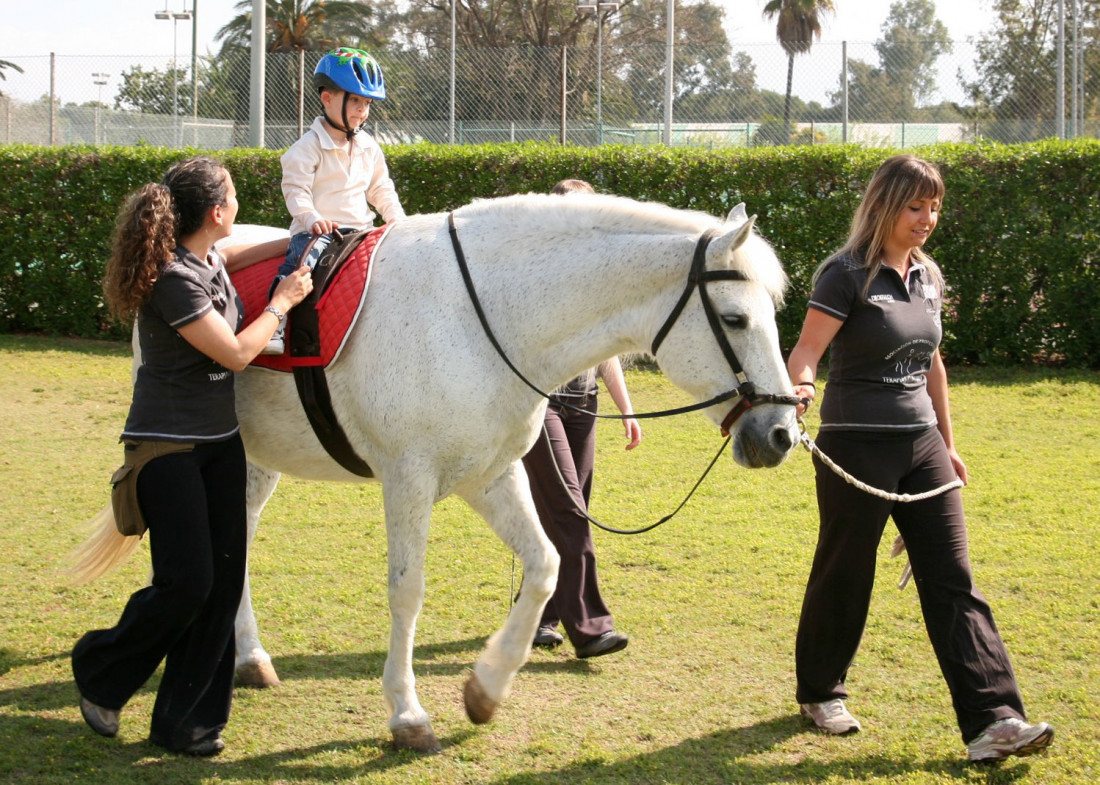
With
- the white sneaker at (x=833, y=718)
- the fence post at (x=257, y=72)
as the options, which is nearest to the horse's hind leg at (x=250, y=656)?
the white sneaker at (x=833, y=718)

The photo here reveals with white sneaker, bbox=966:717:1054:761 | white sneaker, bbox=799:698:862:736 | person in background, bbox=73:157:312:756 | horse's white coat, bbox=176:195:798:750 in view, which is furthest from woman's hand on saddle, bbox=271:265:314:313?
white sneaker, bbox=966:717:1054:761

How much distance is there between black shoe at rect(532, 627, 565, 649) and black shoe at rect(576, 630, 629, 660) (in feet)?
1.09

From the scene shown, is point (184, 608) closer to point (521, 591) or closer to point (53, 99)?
point (521, 591)

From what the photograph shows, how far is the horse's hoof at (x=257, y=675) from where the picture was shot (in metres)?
4.55

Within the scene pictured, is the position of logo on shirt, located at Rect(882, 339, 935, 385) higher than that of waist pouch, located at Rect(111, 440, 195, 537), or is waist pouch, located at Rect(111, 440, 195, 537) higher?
logo on shirt, located at Rect(882, 339, 935, 385)

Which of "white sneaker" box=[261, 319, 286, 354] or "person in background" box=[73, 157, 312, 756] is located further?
"white sneaker" box=[261, 319, 286, 354]

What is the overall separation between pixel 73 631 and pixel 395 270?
250cm

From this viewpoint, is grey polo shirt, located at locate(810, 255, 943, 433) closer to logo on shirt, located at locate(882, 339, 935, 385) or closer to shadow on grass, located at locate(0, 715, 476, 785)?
logo on shirt, located at locate(882, 339, 935, 385)

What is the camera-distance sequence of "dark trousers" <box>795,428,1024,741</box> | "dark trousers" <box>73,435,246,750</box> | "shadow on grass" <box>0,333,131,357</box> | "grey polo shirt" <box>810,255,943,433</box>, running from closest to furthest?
"dark trousers" <box>73,435,246,750</box>, "dark trousers" <box>795,428,1024,741</box>, "grey polo shirt" <box>810,255,943,433</box>, "shadow on grass" <box>0,333,131,357</box>

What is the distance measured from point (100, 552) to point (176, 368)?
1.24 m

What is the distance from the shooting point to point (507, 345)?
12.6 ft

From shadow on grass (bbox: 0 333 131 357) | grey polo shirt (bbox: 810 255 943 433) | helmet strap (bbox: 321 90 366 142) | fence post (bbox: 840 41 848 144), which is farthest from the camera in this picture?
fence post (bbox: 840 41 848 144)

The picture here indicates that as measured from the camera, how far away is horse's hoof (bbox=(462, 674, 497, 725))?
13.3 feet

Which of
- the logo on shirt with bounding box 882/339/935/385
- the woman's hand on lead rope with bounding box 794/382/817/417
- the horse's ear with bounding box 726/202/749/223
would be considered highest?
the horse's ear with bounding box 726/202/749/223
